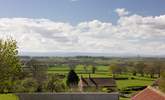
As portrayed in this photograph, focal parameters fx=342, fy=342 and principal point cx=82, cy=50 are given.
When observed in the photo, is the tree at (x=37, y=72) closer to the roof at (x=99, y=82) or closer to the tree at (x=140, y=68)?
the roof at (x=99, y=82)

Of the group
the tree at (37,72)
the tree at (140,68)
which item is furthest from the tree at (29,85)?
the tree at (140,68)

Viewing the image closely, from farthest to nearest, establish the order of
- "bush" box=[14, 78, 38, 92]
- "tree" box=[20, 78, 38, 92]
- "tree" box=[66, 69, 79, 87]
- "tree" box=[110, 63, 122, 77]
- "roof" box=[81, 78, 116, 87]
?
1. "tree" box=[110, 63, 122, 77]
2. "roof" box=[81, 78, 116, 87]
3. "tree" box=[66, 69, 79, 87]
4. "tree" box=[20, 78, 38, 92]
5. "bush" box=[14, 78, 38, 92]

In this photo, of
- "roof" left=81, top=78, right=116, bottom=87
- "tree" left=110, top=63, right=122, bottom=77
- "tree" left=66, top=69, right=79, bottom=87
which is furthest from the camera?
"tree" left=110, top=63, right=122, bottom=77

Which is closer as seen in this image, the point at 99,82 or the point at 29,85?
the point at 29,85

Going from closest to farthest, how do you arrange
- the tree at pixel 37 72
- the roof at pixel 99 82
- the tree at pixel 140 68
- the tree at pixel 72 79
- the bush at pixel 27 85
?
the bush at pixel 27 85 < the tree at pixel 37 72 < the tree at pixel 72 79 < the roof at pixel 99 82 < the tree at pixel 140 68

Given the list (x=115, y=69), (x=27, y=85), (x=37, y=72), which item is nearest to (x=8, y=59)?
(x=27, y=85)

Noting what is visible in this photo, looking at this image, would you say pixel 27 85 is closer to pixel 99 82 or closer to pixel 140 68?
pixel 99 82

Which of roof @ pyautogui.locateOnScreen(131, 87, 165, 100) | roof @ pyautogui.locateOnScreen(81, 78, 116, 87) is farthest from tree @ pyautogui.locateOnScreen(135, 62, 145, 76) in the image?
roof @ pyautogui.locateOnScreen(131, 87, 165, 100)

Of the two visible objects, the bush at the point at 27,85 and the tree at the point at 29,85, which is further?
the tree at the point at 29,85

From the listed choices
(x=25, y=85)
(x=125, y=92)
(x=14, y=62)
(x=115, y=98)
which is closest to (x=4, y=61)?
(x=14, y=62)

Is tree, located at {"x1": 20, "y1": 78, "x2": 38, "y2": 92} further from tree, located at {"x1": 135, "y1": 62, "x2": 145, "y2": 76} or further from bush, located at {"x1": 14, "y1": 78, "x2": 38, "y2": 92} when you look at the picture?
tree, located at {"x1": 135, "y1": 62, "x2": 145, "y2": 76}

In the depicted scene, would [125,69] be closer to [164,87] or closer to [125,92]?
[125,92]
